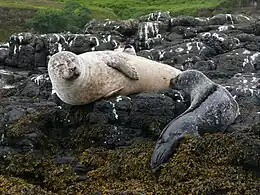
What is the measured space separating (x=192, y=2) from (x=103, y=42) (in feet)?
134

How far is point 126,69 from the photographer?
32.0ft

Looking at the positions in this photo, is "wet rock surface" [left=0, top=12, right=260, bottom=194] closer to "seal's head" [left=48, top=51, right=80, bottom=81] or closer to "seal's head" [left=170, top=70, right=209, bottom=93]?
"seal's head" [left=170, top=70, right=209, bottom=93]

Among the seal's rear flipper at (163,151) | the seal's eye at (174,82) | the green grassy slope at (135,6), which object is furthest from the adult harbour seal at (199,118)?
the green grassy slope at (135,6)

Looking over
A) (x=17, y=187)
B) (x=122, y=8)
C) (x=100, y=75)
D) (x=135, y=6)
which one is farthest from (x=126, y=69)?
(x=122, y=8)

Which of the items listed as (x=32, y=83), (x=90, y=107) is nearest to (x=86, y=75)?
(x=90, y=107)

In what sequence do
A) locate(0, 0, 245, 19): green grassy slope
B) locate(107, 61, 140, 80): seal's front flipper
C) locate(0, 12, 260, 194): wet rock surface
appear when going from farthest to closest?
locate(0, 0, 245, 19): green grassy slope, locate(107, 61, 140, 80): seal's front flipper, locate(0, 12, 260, 194): wet rock surface

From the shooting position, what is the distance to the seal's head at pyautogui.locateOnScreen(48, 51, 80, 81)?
873 centimetres

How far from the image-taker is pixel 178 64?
A: 64.3ft

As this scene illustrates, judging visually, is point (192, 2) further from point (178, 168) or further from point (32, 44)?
point (178, 168)

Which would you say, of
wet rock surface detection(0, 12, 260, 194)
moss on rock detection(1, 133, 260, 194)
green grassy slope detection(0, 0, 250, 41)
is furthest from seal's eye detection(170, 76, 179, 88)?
green grassy slope detection(0, 0, 250, 41)

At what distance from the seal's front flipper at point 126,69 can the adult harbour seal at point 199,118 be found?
0.98 meters

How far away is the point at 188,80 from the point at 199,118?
6.40 feet

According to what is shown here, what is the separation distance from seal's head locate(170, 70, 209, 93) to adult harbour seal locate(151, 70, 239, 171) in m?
0.06

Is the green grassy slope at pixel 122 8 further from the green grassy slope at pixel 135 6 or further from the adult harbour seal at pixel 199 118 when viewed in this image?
the adult harbour seal at pixel 199 118
